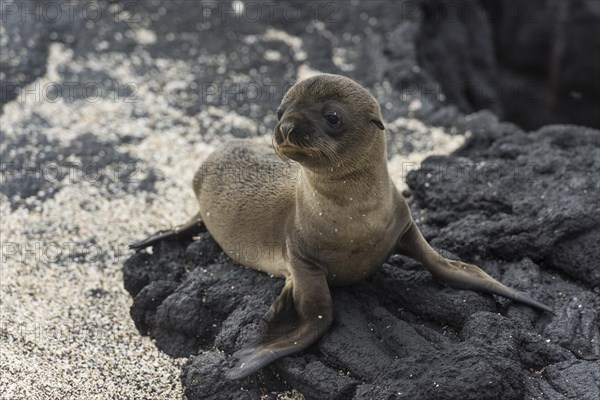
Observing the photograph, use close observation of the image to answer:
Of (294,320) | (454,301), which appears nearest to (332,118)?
(294,320)

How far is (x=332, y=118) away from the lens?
3.70m

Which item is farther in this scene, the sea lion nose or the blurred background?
the blurred background

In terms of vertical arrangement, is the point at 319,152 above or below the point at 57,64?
above

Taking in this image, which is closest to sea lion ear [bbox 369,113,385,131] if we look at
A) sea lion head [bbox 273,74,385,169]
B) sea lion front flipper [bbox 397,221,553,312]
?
sea lion head [bbox 273,74,385,169]

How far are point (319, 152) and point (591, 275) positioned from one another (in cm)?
182

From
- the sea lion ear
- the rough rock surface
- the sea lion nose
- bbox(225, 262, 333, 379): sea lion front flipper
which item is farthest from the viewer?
bbox(225, 262, 333, 379): sea lion front flipper

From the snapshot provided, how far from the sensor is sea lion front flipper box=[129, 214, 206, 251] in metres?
5.02

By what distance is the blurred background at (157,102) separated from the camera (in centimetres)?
473

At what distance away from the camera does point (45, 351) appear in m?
4.43

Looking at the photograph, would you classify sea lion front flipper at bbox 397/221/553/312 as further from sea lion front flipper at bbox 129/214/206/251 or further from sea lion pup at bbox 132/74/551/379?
sea lion front flipper at bbox 129/214/206/251

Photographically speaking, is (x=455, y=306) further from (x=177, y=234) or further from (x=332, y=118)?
(x=177, y=234)

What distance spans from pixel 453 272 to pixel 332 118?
1.17 meters

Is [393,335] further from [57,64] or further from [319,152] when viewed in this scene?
[57,64]

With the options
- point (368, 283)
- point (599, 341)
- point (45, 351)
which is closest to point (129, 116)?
point (45, 351)
